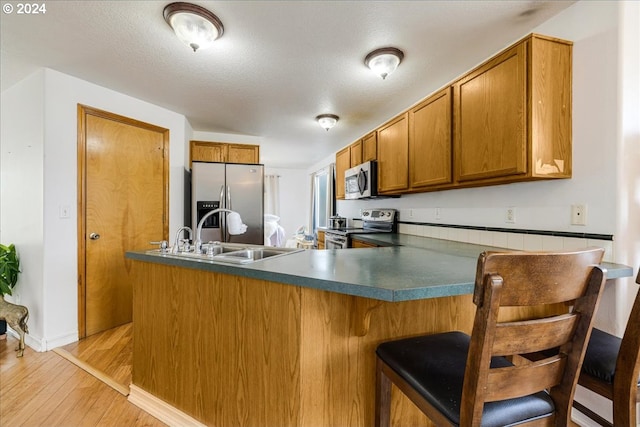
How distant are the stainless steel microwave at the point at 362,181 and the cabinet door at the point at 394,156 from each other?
0.09m

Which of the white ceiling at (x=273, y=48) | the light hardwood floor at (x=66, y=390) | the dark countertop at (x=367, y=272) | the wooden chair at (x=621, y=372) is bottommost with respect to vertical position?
the light hardwood floor at (x=66, y=390)

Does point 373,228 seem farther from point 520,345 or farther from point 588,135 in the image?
point 520,345

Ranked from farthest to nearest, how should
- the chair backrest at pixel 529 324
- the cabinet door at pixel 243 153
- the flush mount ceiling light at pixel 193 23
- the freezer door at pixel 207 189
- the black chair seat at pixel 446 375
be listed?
the cabinet door at pixel 243 153
the freezer door at pixel 207 189
the flush mount ceiling light at pixel 193 23
the black chair seat at pixel 446 375
the chair backrest at pixel 529 324

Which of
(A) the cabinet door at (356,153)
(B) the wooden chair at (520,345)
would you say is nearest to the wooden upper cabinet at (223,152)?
(A) the cabinet door at (356,153)

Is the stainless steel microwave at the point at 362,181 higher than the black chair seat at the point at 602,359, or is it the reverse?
the stainless steel microwave at the point at 362,181

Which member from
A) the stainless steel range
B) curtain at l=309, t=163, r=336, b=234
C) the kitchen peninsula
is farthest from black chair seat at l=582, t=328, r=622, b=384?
curtain at l=309, t=163, r=336, b=234

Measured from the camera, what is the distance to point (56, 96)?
94.5 inches

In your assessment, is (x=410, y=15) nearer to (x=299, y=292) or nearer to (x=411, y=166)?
(x=411, y=166)

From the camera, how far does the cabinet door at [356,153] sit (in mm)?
Result: 3781

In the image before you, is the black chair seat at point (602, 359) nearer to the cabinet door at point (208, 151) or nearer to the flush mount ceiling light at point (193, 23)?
the flush mount ceiling light at point (193, 23)

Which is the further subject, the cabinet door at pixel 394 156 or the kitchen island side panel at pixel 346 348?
the cabinet door at pixel 394 156

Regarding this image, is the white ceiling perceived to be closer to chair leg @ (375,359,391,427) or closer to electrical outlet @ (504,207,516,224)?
electrical outlet @ (504,207,516,224)

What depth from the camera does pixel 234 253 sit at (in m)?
1.75

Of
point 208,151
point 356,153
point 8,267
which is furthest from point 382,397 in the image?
point 208,151
